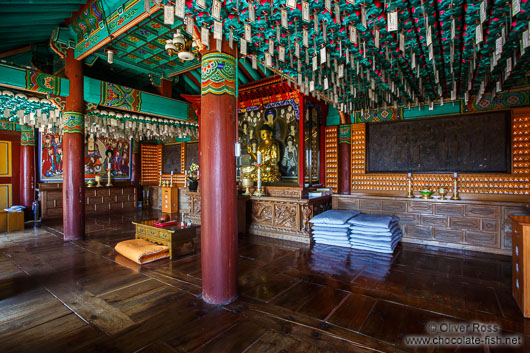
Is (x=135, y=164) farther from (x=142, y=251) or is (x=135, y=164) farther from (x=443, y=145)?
(x=443, y=145)

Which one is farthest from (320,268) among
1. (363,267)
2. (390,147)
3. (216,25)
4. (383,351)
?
(390,147)

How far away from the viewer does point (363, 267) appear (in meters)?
4.07

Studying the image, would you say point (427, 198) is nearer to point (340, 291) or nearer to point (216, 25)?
point (340, 291)

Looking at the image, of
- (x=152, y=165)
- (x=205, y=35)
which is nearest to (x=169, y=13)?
(x=205, y=35)

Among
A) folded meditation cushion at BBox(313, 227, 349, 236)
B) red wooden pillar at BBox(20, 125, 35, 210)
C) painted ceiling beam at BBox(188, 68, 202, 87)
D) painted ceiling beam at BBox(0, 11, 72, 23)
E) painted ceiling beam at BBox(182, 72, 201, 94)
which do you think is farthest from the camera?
painted ceiling beam at BBox(182, 72, 201, 94)

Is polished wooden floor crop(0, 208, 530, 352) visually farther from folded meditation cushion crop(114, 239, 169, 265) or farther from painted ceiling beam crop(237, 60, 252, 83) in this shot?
painted ceiling beam crop(237, 60, 252, 83)

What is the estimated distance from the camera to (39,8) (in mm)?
4543

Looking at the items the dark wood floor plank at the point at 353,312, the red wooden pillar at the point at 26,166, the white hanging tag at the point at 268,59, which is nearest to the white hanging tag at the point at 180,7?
the white hanging tag at the point at 268,59

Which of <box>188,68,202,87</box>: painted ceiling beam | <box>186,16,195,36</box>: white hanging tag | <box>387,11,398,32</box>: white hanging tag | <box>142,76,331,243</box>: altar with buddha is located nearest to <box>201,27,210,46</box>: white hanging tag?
<box>186,16,195,36</box>: white hanging tag

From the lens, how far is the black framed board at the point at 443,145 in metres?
5.54

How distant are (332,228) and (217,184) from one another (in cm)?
335

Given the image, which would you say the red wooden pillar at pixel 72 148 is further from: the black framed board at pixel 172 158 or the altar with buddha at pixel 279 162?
the black framed board at pixel 172 158

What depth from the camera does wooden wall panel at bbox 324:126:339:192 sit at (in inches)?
292

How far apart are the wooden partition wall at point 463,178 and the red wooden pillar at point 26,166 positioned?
10.5 metres
